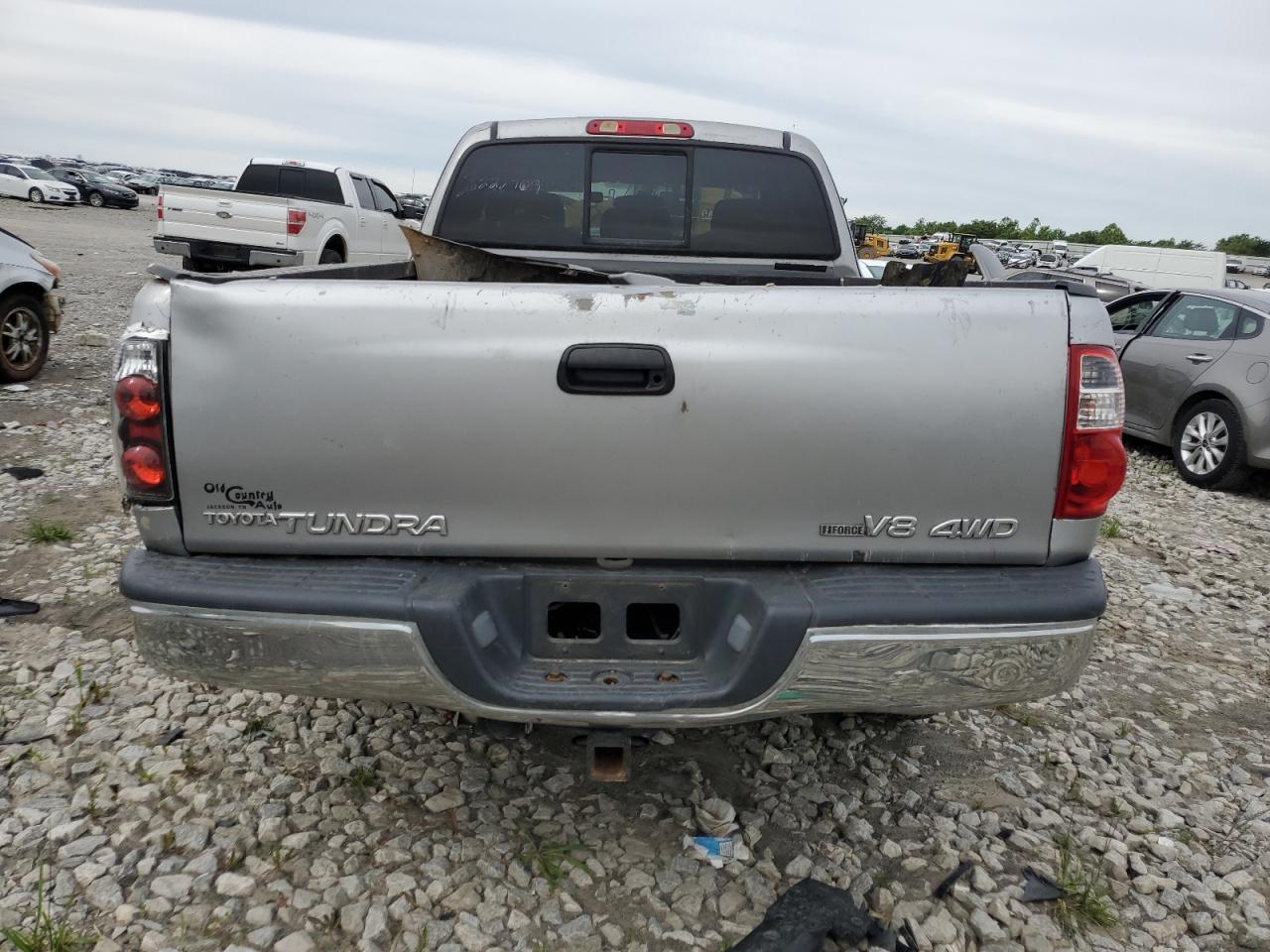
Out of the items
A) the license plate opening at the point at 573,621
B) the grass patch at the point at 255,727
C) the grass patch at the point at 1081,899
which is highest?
the license plate opening at the point at 573,621

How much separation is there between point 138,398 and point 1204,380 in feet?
26.1

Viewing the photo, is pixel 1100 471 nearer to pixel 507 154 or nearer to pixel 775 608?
pixel 775 608

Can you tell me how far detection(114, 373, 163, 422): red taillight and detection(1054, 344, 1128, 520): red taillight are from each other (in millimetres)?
2149

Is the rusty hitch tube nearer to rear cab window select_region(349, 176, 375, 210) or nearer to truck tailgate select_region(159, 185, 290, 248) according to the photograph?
truck tailgate select_region(159, 185, 290, 248)

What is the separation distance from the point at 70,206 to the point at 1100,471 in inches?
1836

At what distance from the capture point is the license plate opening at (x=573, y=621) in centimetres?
247

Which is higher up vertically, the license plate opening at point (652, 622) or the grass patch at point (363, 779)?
the license plate opening at point (652, 622)

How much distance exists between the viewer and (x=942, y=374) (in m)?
2.19

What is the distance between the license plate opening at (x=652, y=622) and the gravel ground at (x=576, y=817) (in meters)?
0.70

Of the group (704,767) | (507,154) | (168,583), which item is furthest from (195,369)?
(507,154)

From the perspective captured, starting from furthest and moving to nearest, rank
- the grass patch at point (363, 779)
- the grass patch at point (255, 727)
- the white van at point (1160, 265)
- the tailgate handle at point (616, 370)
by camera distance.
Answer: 1. the white van at point (1160, 265)
2. the grass patch at point (255, 727)
3. the grass patch at point (363, 779)
4. the tailgate handle at point (616, 370)

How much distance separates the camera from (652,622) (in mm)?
2492

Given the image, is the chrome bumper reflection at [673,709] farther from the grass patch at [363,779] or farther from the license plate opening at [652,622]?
the grass patch at [363,779]

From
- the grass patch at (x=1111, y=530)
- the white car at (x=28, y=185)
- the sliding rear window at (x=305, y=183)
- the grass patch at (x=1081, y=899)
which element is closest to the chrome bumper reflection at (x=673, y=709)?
the grass patch at (x=1081, y=899)
